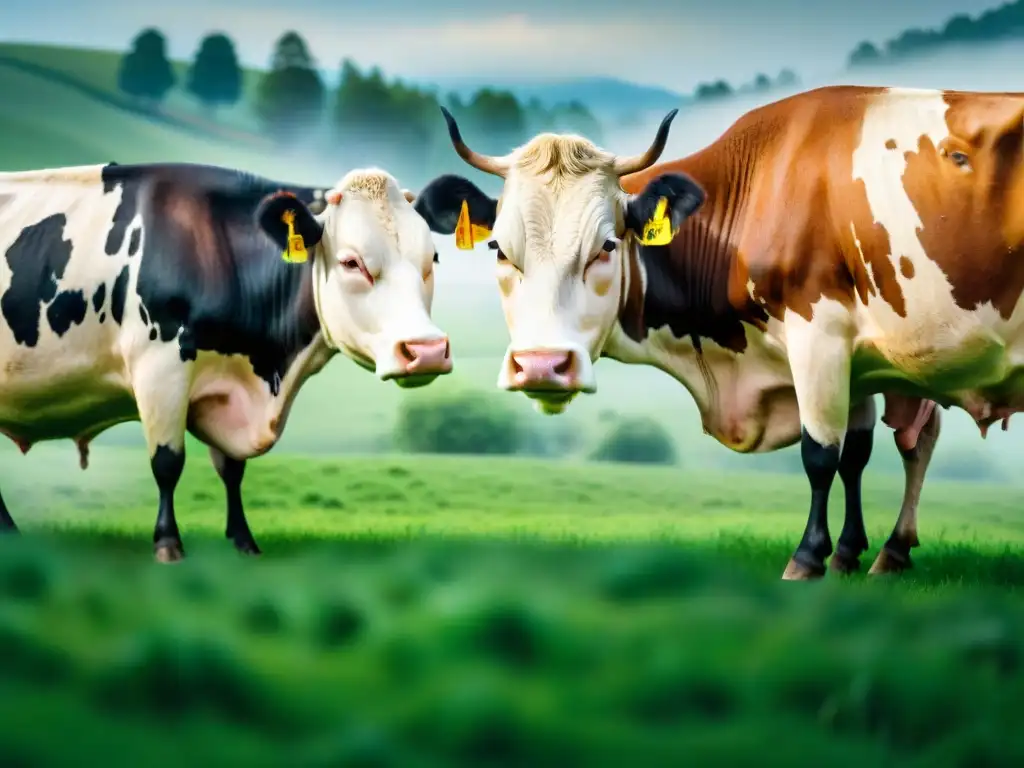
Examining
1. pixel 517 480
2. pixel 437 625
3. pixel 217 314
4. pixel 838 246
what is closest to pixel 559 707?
pixel 437 625

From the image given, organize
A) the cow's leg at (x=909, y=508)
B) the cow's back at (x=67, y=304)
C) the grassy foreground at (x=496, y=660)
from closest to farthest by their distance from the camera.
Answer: the grassy foreground at (x=496, y=660)
the cow's back at (x=67, y=304)
the cow's leg at (x=909, y=508)

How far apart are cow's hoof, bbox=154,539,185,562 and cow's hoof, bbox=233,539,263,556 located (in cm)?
50

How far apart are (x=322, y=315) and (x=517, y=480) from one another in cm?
427

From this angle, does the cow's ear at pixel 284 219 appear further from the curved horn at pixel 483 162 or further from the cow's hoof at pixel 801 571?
the cow's hoof at pixel 801 571

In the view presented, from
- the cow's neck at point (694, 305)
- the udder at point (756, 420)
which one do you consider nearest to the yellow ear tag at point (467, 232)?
the cow's neck at point (694, 305)

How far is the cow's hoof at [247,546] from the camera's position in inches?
336

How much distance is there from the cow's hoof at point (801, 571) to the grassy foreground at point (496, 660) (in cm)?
21

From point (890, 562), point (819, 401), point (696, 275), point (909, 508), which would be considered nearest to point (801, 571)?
point (819, 401)

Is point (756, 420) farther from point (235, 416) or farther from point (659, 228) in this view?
point (235, 416)

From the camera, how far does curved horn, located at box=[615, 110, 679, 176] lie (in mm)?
7426

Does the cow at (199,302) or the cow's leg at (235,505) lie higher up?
the cow at (199,302)

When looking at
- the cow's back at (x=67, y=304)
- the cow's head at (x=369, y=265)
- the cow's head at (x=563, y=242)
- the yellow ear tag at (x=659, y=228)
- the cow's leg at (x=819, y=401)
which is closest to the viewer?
the cow's head at (x=563, y=242)

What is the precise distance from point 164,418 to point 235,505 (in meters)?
0.79

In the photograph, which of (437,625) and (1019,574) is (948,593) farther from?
(437,625)
